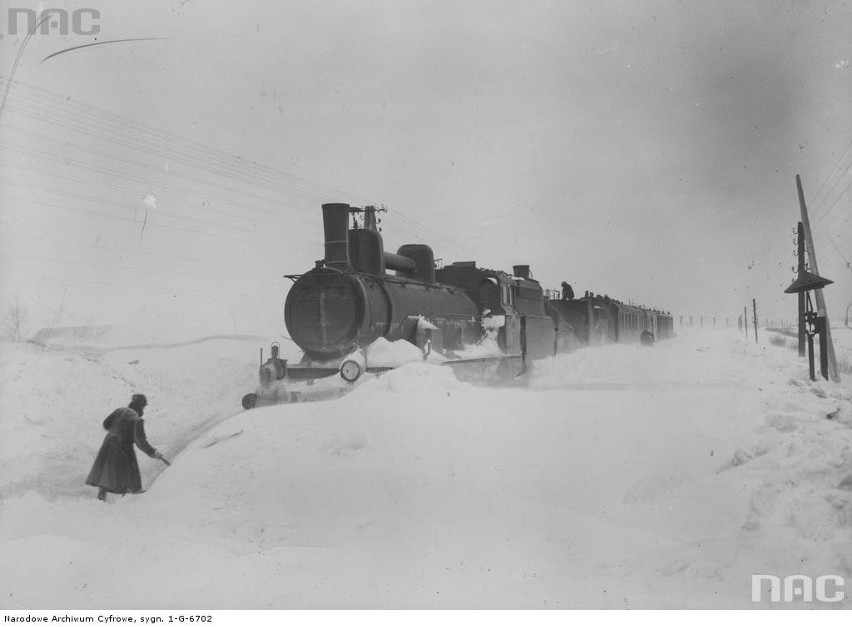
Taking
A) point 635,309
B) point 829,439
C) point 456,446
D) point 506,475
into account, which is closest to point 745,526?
point 829,439

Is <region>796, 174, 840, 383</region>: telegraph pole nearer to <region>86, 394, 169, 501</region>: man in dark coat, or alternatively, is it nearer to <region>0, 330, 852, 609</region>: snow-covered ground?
<region>0, 330, 852, 609</region>: snow-covered ground

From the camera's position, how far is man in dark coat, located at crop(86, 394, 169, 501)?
6.66 metres

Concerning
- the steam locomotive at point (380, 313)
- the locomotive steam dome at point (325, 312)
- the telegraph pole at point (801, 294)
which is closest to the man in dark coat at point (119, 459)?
the steam locomotive at point (380, 313)

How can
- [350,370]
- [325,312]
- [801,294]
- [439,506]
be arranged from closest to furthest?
[439,506] < [350,370] < [325,312] < [801,294]

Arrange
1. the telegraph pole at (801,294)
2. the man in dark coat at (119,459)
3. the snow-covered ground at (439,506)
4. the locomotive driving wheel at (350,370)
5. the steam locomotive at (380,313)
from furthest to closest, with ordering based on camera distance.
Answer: the telegraph pole at (801,294) → the steam locomotive at (380,313) → the locomotive driving wheel at (350,370) → the man in dark coat at (119,459) → the snow-covered ground at (439,506)

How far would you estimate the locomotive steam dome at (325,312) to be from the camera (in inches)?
400

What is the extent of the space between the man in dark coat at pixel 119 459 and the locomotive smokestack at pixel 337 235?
4.73m

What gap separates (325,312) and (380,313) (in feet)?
3.20

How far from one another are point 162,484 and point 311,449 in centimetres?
177

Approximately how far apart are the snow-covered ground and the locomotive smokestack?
3.27 m

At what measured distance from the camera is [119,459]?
6.71 meters

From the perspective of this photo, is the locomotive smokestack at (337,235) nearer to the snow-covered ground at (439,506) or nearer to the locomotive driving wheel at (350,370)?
the locomotive driving wheel at (350,370)

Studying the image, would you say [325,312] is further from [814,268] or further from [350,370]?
[814,268]

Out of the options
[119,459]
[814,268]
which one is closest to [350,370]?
[119,459]
